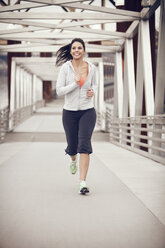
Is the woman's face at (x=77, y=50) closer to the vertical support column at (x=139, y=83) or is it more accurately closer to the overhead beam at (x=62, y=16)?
the vertical support column at (x=139, y=83)

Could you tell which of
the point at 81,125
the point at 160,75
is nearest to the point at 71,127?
the point at 81,125

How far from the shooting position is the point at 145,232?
3117 mm

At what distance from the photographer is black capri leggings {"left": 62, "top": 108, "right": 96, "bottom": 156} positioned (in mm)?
4742

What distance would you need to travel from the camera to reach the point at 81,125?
4762mm

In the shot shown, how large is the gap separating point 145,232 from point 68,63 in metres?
2.16

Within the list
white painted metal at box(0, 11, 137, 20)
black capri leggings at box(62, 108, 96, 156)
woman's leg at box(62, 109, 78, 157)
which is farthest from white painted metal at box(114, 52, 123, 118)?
black capri leggings at box(62, 108, 96, 156)

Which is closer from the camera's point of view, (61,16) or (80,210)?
(80,210)

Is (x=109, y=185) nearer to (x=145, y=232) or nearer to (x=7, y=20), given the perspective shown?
(x=145, y=232)

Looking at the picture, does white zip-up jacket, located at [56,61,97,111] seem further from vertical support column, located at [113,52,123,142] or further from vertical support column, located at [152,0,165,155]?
vertical support column, located at [113,52,123,142]

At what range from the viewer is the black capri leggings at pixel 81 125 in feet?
15.6

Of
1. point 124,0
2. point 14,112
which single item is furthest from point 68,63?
point 14,112

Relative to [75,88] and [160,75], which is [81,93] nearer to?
[75,88]

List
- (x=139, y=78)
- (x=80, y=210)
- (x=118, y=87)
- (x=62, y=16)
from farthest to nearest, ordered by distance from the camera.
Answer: (x=118, y=87), (x=62, y=16), (x=139, y=78), (x=80, y=210)

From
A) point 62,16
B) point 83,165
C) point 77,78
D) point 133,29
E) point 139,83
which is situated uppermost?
point 62,16
